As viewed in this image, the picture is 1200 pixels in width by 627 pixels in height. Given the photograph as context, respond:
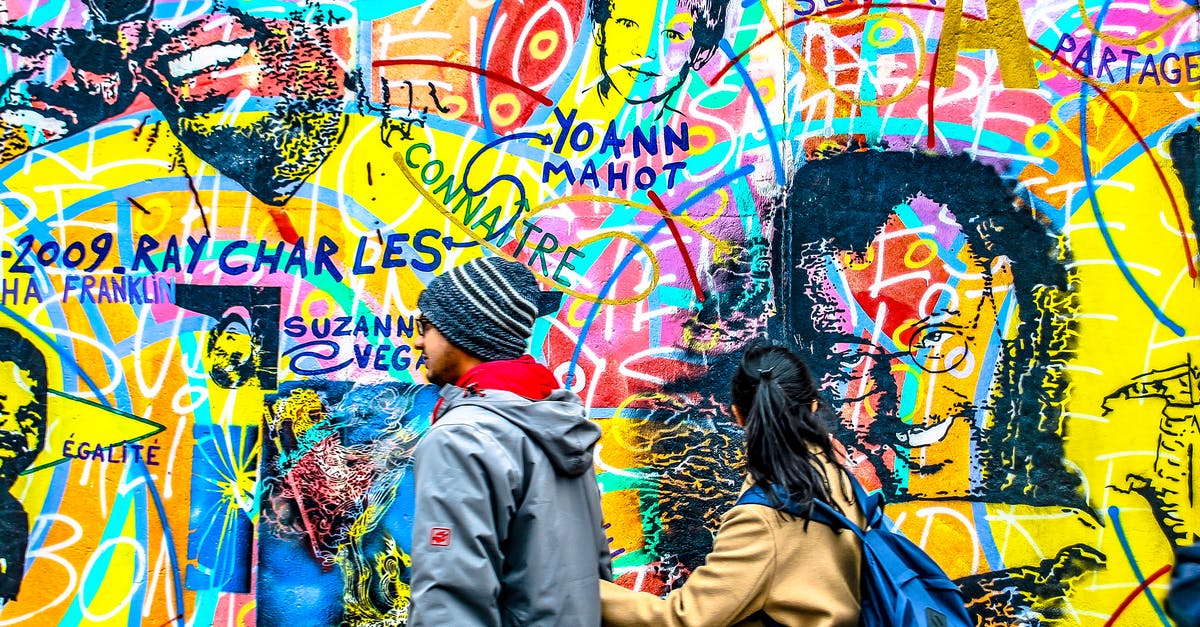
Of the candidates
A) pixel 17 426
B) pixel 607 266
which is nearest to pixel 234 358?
pixel 17 426

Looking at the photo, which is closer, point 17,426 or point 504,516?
point 504,516

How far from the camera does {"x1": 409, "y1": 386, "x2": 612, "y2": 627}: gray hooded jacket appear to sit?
209 cm

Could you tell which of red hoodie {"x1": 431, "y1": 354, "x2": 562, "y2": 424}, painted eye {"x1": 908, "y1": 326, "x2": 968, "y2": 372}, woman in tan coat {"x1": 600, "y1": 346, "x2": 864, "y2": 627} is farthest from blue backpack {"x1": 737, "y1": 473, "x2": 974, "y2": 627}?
painted eye {"x1": 908, "y1": 326, "x2": 968, "y2": 372}

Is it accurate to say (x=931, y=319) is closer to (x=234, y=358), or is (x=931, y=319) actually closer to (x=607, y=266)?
(x=607, y=266)

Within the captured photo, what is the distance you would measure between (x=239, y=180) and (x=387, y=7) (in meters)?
0.87

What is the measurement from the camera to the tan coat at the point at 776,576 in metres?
2.45

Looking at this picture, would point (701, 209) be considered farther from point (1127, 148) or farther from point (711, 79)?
point (1127, 148)

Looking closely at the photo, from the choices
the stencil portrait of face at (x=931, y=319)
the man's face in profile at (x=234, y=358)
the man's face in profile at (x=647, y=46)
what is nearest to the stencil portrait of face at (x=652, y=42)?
the man's face in profile at (x=647, y=46)

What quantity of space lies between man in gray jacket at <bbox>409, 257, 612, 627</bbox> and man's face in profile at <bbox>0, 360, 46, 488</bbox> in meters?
2.25

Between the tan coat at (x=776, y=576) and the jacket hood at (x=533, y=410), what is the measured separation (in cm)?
41

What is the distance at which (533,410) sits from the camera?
2.30 meters

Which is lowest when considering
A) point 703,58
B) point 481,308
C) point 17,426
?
point 17,426

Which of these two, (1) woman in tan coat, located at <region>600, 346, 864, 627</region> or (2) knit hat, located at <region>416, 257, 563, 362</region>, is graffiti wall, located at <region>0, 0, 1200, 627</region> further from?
(2) knit hat, located at <region>416, 257, 563, 362</region>

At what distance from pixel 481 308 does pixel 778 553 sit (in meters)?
0.90
